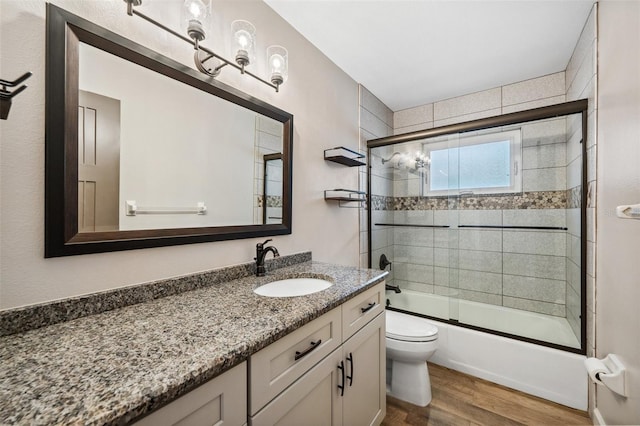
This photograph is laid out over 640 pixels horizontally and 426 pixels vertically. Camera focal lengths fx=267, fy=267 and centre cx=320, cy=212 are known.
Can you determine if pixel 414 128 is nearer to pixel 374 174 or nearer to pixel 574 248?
pixel 374 174

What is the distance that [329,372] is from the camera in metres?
1.05

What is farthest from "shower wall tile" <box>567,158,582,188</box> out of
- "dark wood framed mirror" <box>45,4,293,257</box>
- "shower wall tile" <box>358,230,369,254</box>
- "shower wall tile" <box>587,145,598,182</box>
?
"dark wood framed mirror" <box>45,4,293,257</box>

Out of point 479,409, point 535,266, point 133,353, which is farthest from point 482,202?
point 133,353

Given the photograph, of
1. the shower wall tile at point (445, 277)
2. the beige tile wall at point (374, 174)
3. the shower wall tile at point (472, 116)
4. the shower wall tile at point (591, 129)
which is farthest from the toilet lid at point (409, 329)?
the shower wall tile at point (472, 116)

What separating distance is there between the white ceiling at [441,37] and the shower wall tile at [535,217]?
121 cm

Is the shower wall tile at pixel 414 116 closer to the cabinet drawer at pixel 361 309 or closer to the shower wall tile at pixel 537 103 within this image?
the shower wall tile at pixel 537 103

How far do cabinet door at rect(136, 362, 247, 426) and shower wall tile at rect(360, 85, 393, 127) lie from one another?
2.44 meters

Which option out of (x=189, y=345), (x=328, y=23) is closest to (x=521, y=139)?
(x=328, y=23)

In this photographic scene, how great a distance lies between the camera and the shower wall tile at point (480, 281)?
2.49 meters

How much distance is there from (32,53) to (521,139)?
10.1 feet

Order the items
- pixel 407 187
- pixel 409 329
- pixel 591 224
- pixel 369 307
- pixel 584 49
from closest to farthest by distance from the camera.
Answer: pixel 369 307 → pixel 591 224 → pixel 584 49 → pixel 409 329 → pixel 407 187

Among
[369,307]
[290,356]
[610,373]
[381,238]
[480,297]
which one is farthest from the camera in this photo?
[381,238]

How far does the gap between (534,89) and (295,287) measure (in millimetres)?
2742

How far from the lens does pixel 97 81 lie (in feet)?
3.05
